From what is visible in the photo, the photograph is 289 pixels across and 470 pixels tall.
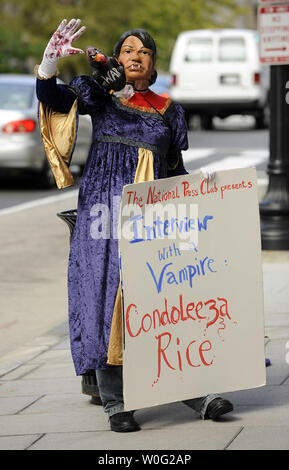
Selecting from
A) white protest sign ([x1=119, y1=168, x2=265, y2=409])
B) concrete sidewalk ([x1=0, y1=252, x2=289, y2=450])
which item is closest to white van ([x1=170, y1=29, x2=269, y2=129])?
concrete sidewalk ([x1=0, y1=252, x2=289, y2=450])

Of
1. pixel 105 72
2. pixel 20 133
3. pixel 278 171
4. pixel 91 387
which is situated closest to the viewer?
pixel 105 72

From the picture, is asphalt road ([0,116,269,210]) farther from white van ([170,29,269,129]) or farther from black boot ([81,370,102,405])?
black boot ([81,370,102,405])

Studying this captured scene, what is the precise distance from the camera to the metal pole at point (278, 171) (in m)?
10.4

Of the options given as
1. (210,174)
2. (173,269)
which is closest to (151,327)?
Result: (173,269)

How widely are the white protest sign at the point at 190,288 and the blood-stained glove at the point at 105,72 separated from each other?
466 millimetres

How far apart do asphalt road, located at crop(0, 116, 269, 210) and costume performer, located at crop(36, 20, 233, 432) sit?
30.4 ft

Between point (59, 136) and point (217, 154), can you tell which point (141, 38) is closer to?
point (59, 136)

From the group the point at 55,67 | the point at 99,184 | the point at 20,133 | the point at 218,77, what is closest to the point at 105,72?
the point at 55,67

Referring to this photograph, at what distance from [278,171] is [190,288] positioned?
18.7 ft

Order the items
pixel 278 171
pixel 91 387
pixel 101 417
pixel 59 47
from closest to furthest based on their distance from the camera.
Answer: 1. pixel 59 47
2. pixel 101 417
3. pixel 91 387
4. pixel 278 171

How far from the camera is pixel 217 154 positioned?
71.6ft

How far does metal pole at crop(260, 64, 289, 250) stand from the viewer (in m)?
10.4

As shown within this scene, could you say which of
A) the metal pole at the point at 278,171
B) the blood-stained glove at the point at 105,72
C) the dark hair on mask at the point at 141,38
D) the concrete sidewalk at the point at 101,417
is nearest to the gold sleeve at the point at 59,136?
the blood-stained glove at the point at 105,72

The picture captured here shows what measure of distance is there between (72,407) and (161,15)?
41.9 m
